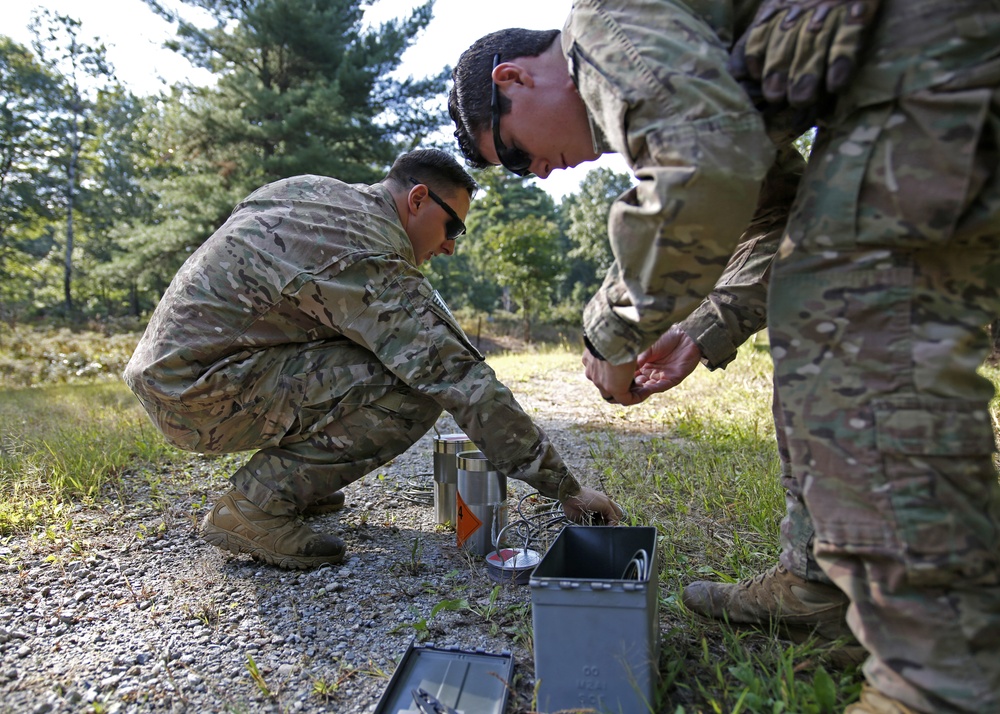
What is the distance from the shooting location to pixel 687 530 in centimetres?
262

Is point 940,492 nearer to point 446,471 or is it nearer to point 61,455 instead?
point 446,471

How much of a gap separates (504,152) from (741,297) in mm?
846

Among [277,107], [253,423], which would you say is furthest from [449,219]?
[277,107]

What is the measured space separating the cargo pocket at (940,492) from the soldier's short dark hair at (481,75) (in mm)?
1232

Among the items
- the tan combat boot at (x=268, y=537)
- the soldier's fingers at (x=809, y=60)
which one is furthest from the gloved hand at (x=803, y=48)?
the tan combat boot at (x=268, y=537)

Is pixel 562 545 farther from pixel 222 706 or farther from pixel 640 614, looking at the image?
pixel 222 706

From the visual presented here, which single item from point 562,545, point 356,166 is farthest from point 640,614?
point 356,166

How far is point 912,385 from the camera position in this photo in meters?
1.17

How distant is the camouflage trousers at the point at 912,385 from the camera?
1.13 metres

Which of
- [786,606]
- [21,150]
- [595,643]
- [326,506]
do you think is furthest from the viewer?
[21,150]

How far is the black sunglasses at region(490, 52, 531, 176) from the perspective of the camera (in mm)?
1804

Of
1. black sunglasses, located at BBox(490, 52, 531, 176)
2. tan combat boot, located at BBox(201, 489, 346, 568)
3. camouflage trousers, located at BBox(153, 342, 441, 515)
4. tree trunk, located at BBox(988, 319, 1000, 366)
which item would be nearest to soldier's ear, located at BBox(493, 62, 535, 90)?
black sunglasses, located at BBox(490, 52, 531, 176)

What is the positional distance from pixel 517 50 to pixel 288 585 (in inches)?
74.3

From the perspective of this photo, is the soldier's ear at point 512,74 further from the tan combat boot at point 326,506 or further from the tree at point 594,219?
the tree at point 594,219
